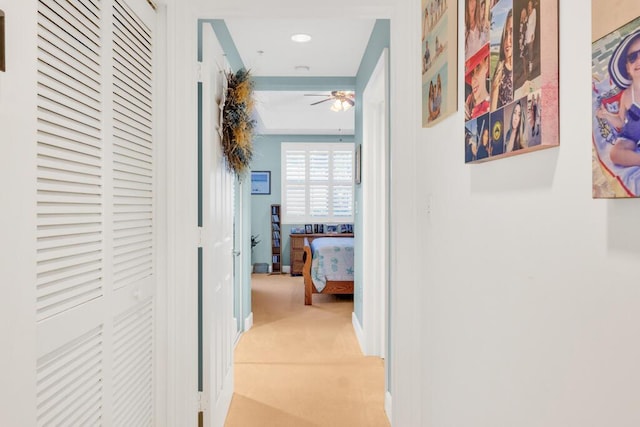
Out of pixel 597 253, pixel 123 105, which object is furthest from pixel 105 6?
pixel 597 253

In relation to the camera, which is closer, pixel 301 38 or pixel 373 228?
pixel 301 38

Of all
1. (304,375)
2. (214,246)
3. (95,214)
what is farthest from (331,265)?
(95,214)

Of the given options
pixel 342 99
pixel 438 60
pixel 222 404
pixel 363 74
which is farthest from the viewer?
pixel 342 99

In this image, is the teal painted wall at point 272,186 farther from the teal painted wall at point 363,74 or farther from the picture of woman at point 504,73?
the picture of woman at point 504,73

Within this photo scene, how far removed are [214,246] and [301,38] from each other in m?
1.88

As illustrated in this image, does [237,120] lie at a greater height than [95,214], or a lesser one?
greater

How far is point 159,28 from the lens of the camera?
1858mm

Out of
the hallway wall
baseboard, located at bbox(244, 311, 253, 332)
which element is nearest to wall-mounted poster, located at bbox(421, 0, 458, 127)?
the hallway wall

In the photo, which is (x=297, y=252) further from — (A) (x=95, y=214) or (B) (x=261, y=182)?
(A) (x=95, y=214)

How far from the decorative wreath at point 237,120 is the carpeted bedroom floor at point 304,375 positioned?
59.1 inches

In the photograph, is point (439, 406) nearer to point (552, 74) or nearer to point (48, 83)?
point (552, 74)

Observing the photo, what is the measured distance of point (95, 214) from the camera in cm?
130

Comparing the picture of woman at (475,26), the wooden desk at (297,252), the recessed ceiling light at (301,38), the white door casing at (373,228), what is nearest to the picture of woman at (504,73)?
the picture of woman at (475,26)

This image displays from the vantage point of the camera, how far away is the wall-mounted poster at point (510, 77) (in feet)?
2.71
